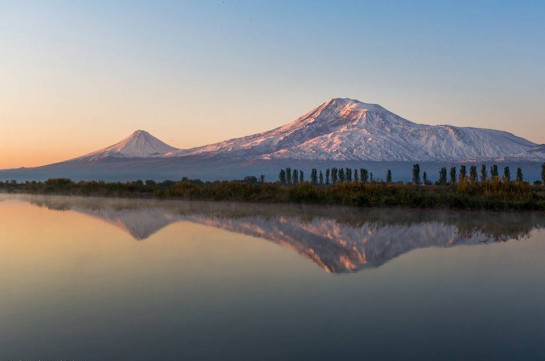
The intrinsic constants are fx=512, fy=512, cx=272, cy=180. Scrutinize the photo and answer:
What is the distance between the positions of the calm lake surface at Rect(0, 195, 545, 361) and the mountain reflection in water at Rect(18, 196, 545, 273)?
0.09 m

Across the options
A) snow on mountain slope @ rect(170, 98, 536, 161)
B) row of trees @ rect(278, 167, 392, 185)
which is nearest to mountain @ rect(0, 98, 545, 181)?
snow on mountain slope @ rect(170, 98, 536, 161)

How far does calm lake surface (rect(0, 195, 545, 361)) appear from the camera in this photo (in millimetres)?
3932

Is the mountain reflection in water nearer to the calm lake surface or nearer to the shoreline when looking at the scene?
the calm lake surface

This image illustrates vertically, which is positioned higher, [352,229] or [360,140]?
[360,140]

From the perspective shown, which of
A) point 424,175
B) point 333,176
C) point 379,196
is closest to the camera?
point 379,196

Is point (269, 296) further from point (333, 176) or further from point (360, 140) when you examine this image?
point (360, 140)

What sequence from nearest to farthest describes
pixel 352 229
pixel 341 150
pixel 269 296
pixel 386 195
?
pixel 269 296, pixel 352 229, pixel 386 195, pixel 341 150

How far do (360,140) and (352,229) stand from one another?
316 ft

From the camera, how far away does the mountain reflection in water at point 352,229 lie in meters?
8.48

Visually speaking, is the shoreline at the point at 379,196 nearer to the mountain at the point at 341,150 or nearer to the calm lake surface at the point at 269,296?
the calm lake surface at the point at 269,296

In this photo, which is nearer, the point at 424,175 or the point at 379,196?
the point at 379,196

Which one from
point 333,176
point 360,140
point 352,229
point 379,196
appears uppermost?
point 360,140

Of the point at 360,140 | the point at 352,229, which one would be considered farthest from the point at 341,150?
the point at 352,229

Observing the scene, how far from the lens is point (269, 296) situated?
17.8 ft
